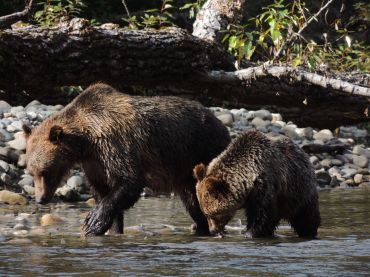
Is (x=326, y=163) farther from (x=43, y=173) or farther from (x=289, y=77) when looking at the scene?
(x=43, y=173)

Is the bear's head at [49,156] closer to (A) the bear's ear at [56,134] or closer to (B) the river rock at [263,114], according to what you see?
(A) the bear's ear at [56,134]

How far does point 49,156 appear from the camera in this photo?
738 cm

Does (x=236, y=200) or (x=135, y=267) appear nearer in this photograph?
(x=135, y=267)

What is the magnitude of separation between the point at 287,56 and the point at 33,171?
553cm

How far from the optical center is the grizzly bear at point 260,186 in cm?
716

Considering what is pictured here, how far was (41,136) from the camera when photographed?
745 cm

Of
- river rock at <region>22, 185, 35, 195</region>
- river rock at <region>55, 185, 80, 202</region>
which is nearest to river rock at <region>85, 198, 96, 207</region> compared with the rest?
river rock at <region>55, 185, 80, 202</region>

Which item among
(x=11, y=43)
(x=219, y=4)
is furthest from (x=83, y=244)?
(x=219, y=4)

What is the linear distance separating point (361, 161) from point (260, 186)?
6.45 metres

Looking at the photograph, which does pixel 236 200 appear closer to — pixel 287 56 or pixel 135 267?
pixel 135 267

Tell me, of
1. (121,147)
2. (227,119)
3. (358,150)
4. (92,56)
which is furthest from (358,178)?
(121,147)

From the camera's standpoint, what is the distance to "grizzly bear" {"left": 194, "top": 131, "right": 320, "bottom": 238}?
716 centimetres

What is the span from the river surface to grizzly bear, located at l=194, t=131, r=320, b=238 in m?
0.19

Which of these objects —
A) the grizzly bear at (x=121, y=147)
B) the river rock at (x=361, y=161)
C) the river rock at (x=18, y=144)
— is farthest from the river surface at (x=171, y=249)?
the river rock at (x=361, y=161)
